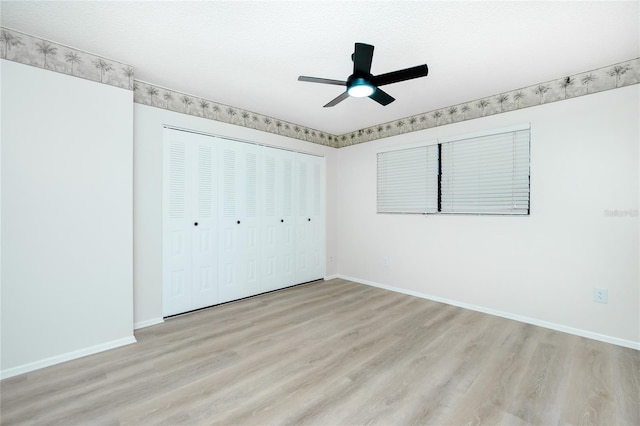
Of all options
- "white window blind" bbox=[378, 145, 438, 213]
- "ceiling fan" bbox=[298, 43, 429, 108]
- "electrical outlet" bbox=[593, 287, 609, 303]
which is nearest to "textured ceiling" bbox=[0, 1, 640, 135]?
"ceiling fan" bbox=[298, 43, 429, 108]

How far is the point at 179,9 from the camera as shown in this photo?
192cm

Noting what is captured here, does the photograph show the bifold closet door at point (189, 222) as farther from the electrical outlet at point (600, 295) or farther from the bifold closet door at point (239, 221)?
the electrical outlet at point (600, 295)

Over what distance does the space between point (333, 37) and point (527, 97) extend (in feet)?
7.86

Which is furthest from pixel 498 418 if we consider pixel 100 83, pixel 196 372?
pixel 100 83

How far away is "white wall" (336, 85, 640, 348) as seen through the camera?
2.61m

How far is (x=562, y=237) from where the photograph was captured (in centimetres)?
292

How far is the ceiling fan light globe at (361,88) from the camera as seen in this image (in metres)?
2.13

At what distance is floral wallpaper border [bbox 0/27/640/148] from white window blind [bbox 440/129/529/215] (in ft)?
1.21

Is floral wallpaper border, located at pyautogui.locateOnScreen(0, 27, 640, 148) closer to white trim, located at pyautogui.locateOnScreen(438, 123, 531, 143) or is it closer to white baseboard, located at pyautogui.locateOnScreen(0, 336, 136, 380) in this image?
white trim, located at pyautogui.locateOnScreen(438, 123, 531, 143)

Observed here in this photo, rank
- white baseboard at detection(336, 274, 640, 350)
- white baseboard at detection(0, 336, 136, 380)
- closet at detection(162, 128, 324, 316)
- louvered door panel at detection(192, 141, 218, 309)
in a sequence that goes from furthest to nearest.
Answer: louvered door panel at detection(192, 141, 218, 309) → closet at detection(162, 128, 324, 316) → white baseboard at detection(336, 274, 640, 350) → white baseboard at detection(0, 336, 136, 380)

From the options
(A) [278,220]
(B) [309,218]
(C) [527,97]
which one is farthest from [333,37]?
(B) [309,218]

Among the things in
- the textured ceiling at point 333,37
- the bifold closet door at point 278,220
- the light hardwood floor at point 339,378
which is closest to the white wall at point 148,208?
the light hardwood floor at point 339,378

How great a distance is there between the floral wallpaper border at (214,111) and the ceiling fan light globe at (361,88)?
82.4 inches

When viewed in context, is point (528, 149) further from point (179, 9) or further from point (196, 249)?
point (196, 249)
